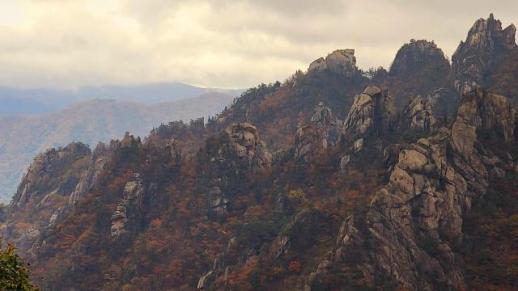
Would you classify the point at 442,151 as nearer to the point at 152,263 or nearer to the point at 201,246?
the point at 201,246

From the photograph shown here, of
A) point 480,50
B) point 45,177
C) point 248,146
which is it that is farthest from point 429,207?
point 45,177

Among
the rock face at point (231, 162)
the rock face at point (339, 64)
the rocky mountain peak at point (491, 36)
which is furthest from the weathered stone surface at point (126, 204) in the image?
the rock face at point (339, 64)

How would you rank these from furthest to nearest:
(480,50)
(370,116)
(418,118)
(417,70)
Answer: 1. (417,70)
2. (480,50)
3. (370,116)
4. (418,118)

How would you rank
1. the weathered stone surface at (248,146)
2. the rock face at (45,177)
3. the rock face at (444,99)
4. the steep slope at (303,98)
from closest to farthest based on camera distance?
the weathered stone surface at (248,146)
the rock face at (444,99)
the rock face at (45,177)
the steep slope at (303,98)

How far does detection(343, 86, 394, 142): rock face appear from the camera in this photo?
104 metres

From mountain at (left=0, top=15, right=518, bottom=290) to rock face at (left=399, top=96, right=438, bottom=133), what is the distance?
27 cm

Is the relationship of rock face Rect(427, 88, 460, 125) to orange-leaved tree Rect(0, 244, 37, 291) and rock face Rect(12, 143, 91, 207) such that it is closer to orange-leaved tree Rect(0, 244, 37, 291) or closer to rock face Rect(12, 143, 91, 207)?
rock face Rect(12, 143, 91, 207)

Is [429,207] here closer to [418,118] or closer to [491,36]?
[418,118]

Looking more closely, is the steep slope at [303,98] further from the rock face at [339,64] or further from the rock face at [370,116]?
the rock face at [370,116]

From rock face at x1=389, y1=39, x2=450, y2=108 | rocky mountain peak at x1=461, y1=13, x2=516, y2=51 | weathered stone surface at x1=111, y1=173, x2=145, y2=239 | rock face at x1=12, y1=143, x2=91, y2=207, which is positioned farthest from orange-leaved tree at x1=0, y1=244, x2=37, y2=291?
Answer: rocky mountain peak at x1=461, y1=13, x2=516, y2=51

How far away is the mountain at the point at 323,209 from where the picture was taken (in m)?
71.8

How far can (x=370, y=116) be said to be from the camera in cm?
10431

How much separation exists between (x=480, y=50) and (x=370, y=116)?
6441 centimetres

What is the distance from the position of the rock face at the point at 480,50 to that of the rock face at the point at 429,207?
207 feet
